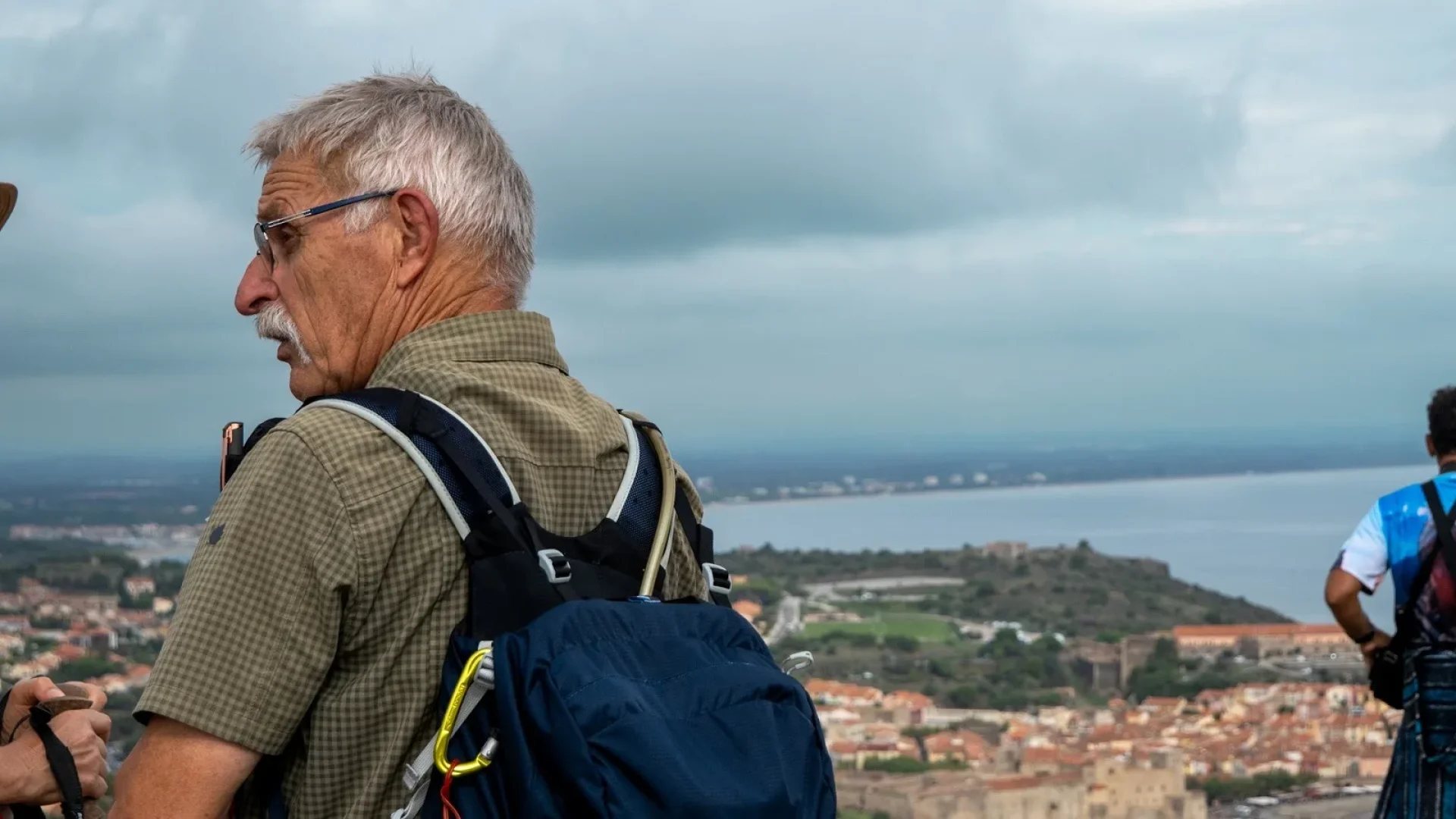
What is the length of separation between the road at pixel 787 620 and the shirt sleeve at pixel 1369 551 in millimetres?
8662

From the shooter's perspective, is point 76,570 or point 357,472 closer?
point 357,472

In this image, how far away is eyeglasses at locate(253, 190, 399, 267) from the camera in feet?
5.46

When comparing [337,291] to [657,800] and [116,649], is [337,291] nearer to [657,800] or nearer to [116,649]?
[657,800]

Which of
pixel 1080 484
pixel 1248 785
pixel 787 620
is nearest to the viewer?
pixel 1248 785

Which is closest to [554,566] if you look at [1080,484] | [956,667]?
[956,667]

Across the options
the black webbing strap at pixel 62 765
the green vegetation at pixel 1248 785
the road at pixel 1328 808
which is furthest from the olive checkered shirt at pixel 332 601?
the green vegetation at pixel 1248 785

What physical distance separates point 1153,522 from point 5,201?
35450mm

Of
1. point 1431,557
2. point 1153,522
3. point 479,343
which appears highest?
point 479,343

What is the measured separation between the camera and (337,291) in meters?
1.69

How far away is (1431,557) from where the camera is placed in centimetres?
460

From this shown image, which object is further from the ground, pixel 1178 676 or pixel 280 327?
pixel 280 327

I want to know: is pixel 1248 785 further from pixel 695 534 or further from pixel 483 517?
pixel 483 517

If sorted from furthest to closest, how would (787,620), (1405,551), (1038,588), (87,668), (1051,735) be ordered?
(1038,588), (787,620), (1051,735), (87,668), (1405,551)

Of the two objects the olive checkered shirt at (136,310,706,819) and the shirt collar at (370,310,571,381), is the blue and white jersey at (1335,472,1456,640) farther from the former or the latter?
the olive checkered shirt at (136,310,706,819)
